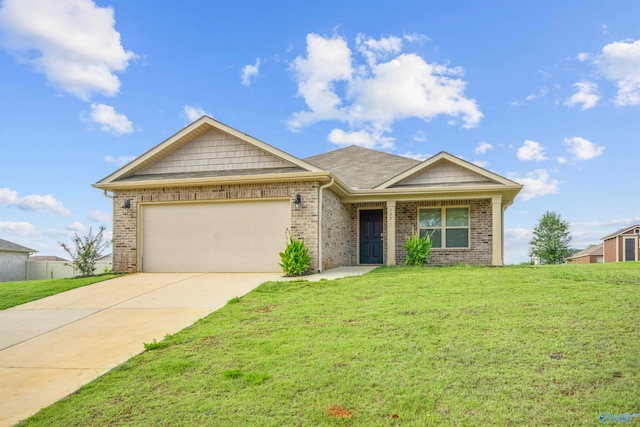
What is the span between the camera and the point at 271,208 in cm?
1294

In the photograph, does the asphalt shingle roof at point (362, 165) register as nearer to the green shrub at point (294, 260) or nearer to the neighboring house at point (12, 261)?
the green shrub at point (294, 260)

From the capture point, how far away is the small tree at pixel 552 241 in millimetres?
35656

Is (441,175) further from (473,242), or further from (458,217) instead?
(473,242)

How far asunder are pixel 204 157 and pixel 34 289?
6073mm

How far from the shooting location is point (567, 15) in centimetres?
1143

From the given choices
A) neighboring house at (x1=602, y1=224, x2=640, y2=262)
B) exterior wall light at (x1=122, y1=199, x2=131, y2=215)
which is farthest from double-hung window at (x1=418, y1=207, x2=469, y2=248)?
neighboring house at (x1=602, y1=224, x2=640, y2=262)

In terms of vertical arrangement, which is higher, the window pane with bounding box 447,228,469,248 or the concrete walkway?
the window pane with bounding box 447,228,469,248

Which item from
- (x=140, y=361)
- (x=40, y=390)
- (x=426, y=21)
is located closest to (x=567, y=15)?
(x=426, y=21)

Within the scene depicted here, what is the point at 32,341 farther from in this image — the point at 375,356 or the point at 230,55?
the point at 230,55

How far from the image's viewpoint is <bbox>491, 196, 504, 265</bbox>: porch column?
46.4ft

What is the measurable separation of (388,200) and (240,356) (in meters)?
10.5

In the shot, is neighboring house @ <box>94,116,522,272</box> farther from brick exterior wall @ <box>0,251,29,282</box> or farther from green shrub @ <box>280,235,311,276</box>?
brick exterior wall @ <box>0,251,29,282</box>

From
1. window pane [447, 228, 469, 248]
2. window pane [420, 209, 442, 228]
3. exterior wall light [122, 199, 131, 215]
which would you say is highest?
exterior wall light [122, 199, 131, 215]

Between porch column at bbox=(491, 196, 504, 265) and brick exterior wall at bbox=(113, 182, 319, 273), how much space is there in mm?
6107
